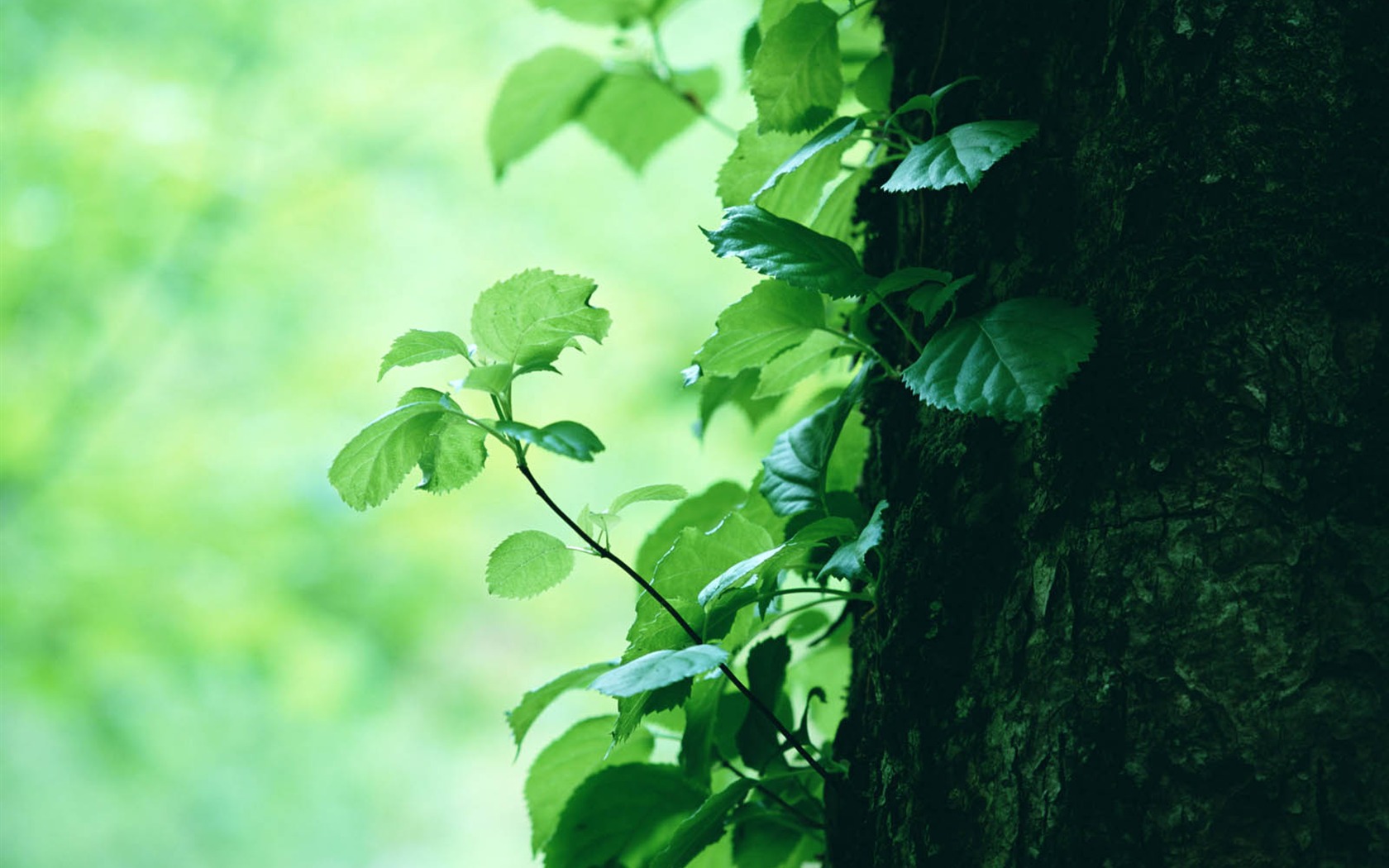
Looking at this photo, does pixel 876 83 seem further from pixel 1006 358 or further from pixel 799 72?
pixel 1006 358

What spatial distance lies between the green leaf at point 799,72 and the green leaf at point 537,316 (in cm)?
19

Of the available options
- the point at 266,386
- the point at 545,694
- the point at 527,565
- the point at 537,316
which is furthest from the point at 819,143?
the point at 266,386

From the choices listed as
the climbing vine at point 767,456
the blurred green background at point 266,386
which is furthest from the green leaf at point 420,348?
the blurred green background at point 266,386

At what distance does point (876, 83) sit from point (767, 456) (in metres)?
0.27

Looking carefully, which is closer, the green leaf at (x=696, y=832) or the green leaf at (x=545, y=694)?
the green leaf at (x=696, y=832)

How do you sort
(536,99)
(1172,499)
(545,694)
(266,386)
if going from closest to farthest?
(1172,499) → (545,694) → (536,99) → (266,386)

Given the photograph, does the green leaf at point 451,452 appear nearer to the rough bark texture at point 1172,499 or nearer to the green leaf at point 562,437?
the green leaf at point 562,437

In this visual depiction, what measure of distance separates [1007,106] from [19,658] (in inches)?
147

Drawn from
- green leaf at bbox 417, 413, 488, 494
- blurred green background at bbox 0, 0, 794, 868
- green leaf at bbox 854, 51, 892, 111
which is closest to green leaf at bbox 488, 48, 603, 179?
green leaf at bbox 854, 51, 892, 111

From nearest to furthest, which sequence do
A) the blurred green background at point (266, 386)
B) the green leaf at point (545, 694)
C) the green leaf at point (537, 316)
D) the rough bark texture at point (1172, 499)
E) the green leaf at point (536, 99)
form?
the rough bark texture at point (1172, 499)
the green leaf at point (537, 316)
the green leaf at point (545, 694)
the green leaf at point (536, 99)
the blurred green background at point (266, 386)

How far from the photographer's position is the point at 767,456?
0.68m

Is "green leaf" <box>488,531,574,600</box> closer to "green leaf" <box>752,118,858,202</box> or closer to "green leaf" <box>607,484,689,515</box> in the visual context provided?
"green leaf" <box>607,484,689,515</box>

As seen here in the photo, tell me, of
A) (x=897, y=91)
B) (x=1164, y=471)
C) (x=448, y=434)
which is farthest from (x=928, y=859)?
(x=897, y=91)

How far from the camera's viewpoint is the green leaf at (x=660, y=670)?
45cm
